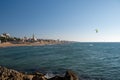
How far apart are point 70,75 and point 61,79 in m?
0.80

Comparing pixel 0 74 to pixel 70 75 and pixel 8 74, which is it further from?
pixel 70 75

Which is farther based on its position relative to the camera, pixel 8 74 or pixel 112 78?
pixel 112 78

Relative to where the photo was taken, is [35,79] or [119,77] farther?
[119,77]

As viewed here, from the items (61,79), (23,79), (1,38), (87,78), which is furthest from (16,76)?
(1,38)

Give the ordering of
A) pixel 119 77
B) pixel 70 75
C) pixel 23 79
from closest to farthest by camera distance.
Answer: pixel 70 75 → pixel 23 79 → pixel 119 77

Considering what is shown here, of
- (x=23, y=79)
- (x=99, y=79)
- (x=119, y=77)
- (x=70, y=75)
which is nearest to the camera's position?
(x=70, y=75)

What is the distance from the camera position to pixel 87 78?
22.8 m

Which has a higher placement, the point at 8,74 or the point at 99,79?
the point at 8,74

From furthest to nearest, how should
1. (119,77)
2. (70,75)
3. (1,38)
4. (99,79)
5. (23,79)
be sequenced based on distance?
(1,38)
(119,77)
(99,79)
(23,79)
(70,75)

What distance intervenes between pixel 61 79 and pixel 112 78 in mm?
13005

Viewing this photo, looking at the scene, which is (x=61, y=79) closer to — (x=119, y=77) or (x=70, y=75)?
(x=70, y=75)

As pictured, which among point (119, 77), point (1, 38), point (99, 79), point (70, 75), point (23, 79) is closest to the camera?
point (70, 75)

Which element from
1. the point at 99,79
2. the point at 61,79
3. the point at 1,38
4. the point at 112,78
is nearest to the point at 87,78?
the point at 99,79

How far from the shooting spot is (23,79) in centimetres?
1309
